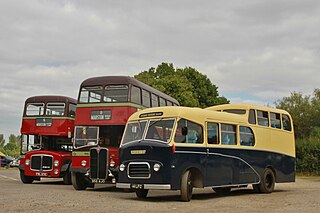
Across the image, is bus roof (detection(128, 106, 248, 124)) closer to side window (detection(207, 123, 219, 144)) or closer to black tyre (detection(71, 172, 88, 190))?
side window (detection(207, 123, 219, 144))

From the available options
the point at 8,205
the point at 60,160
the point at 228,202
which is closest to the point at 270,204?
the point at 228,202

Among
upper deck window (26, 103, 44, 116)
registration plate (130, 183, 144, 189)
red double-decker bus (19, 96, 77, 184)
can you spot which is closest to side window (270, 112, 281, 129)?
registration plate (130, 183, 144, 189)

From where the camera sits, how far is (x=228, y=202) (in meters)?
14.6

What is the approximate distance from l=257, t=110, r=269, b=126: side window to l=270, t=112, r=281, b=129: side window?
35 centimetres

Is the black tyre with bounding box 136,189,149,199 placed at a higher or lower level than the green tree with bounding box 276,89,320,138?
lower

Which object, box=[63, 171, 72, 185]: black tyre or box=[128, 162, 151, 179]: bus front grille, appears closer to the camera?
box=[128, 162, 151, 179]: bus front grille

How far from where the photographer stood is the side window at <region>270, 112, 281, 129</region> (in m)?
19.8

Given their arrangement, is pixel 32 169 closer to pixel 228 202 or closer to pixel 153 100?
pixel 153 100

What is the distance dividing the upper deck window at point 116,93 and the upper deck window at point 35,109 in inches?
234

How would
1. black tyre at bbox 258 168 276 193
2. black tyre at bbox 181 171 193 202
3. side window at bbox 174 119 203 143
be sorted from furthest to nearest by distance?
black tyre at bbox 258 168 276 193 < side window at bbox 174 119 203 143 < black tyre at bbox 181 171 193 202

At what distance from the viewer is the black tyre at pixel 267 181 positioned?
1873cm

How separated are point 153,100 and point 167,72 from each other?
1374 inches

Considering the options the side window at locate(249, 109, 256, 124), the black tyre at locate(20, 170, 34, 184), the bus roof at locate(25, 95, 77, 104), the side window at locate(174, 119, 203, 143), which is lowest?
the black tyre at locate(20, 170, 34, 184)

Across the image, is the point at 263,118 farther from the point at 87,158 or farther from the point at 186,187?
the point at 87,158
